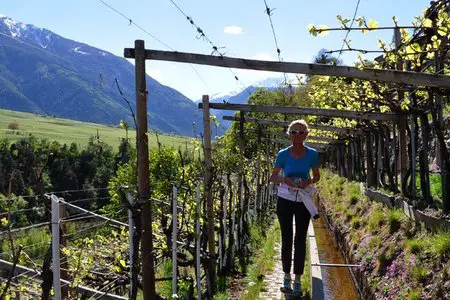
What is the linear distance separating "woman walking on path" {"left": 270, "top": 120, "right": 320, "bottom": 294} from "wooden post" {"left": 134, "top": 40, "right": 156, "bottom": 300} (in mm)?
1470

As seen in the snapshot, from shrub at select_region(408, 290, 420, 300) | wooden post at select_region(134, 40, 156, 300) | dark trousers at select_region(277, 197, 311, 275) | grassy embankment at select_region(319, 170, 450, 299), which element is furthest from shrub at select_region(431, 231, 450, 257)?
wooden post at select_region(134, 40, 156, 300)

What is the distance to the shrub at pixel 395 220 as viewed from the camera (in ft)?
26.9

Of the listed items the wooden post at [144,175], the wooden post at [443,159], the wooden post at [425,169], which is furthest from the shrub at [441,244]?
the wooden post at [144,175]

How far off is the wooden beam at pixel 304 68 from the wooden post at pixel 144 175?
0.33m

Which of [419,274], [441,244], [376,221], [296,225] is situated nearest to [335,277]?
[376,221]

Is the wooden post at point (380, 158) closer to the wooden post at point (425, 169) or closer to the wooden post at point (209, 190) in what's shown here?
the wooden post at point (425, 169)

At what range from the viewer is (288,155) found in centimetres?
545

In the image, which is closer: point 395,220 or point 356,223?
point 395,220

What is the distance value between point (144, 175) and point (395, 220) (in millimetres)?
4839

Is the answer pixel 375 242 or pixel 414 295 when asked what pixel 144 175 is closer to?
pixel 414 295

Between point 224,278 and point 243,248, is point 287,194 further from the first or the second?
point 243,248

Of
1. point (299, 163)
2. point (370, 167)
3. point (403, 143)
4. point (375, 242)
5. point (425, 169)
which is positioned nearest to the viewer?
point (299, 163)

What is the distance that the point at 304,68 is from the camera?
18.8ft

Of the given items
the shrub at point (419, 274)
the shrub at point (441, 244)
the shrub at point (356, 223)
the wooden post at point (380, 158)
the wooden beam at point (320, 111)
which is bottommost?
→ the shrub at point (356, 223)
